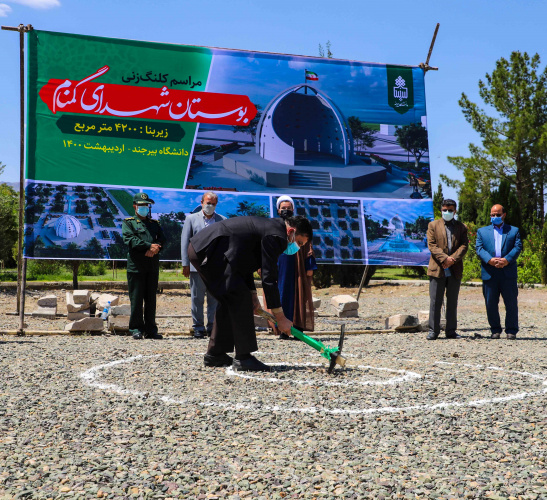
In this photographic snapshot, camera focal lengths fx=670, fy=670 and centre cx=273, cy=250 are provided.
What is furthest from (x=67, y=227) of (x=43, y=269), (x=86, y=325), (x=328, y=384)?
(x=43, y=269)

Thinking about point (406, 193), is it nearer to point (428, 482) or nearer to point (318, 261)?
point (318, 261)

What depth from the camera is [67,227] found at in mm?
9445

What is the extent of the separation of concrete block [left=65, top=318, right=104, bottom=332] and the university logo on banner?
587 centimetres

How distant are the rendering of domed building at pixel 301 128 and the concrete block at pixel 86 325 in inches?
142

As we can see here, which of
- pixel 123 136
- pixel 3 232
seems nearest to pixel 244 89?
pixel 123 136

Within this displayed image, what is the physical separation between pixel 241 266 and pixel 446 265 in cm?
388

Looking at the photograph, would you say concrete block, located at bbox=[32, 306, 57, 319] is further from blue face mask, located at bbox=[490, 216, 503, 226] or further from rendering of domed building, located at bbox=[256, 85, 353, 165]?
blue face mask, located at bbox=[490, 216, 503, 226]

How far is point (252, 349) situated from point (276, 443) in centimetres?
219

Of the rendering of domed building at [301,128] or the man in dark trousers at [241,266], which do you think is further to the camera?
the rendering of domed building at [301,128]

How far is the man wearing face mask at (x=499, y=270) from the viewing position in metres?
8.92

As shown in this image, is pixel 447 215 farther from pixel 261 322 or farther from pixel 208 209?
pixel 208 209

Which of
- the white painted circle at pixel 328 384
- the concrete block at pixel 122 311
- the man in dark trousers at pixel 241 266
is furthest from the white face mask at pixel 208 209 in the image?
the white painted circle at pixel 328 384

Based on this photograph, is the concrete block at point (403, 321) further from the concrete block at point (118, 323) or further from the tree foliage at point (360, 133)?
the concrete block at point (118, 323)

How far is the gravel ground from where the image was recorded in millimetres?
3180
